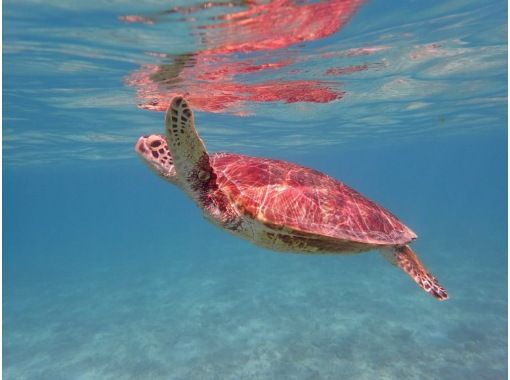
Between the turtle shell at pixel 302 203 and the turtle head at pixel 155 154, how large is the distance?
0.76 metres

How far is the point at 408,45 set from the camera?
11.3m

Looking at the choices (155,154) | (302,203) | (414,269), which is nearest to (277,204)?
(302,203)

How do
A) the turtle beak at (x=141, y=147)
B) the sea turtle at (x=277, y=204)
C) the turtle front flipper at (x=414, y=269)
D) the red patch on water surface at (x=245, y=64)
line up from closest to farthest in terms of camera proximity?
the sea turtle at (x=277, y=204) → the turtle beak at (x=141, y=147) → the turtle front flipper at (x=414, y=269) → the red patch on water surface at (x=245, y=64)

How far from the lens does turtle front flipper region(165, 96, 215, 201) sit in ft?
14.1

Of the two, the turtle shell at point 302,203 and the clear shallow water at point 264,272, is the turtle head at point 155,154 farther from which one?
the clear shallow water at point 264,272

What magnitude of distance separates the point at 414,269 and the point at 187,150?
14.0 ft

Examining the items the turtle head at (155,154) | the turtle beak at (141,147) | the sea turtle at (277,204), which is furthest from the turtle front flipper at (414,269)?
the turtle beak at (141,147)

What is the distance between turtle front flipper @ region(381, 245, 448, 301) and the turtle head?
3.90m

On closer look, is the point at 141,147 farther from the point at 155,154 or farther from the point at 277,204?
the point at 277,204

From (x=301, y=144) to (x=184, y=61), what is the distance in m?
23.7

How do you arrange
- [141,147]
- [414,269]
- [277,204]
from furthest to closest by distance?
[414,269], [141,147], [277,204]

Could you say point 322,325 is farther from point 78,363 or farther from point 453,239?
point 453,239

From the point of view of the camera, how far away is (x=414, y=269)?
6.03 meters

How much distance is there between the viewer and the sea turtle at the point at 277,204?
5.04 metres
